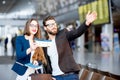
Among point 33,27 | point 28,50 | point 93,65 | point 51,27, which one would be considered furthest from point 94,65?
point 51,27

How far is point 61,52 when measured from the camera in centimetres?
359

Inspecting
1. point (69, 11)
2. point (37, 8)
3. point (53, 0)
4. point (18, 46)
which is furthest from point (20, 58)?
point (37, 8)

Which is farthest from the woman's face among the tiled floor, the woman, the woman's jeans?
the tiled floor

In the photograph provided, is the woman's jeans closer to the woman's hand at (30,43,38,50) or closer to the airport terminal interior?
the woman's hand at (30,43,38,50)

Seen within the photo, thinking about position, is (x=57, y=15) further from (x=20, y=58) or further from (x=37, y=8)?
(x=20, y=58)

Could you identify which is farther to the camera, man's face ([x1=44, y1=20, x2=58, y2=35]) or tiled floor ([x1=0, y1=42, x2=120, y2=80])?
tiled floor ([x1=0, y1=42, x2=120, y2=80])

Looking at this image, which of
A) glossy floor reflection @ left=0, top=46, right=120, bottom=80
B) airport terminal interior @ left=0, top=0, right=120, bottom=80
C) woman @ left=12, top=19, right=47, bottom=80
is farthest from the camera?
airport terminal interior @ left=0, top=0, right=120, bottom=80

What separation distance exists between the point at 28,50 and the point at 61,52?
0.40m

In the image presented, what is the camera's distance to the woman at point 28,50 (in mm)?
3669

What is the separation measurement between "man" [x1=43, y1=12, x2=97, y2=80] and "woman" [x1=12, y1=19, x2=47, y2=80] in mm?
120

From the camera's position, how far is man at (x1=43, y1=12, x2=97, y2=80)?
356 centimetres

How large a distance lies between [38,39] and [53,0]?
36510 millimetres

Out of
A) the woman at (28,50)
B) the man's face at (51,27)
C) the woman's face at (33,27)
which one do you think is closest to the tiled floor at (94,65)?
the woman at (28,50)

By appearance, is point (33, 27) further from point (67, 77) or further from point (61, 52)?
point (67, 77)
